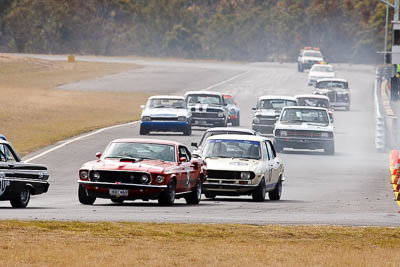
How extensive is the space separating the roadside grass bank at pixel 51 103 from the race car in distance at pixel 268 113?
24.3ft

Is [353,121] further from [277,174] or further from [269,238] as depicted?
[269,238]

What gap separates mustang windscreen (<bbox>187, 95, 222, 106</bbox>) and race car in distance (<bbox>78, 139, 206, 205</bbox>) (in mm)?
22518

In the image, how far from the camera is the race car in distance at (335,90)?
56781 mm

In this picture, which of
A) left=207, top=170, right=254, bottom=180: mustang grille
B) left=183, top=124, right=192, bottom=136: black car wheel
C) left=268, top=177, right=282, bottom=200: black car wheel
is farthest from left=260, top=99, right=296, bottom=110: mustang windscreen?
left=207, top=170, right=254, bottom=180: mustang grille

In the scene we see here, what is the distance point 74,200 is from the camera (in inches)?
792

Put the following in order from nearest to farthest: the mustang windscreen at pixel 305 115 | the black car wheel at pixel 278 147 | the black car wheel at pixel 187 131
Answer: the black car wheel at pixel 278 147
the mustang windscreen at pixel 305 115
the black car wheel at pixel 187 131

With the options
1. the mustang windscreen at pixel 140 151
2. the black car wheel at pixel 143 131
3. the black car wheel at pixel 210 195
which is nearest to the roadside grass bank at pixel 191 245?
the mustang windscreen at pixel 140 151

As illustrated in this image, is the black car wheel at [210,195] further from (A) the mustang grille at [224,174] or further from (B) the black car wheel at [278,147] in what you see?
(B) the black car wheel at [278,147]

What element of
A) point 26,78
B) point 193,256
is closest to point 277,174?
point 193,256

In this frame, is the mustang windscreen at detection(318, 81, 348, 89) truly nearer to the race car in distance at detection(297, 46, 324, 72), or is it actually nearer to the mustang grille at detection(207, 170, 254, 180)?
the race car in distance at detection(297, 46, 324, 72)

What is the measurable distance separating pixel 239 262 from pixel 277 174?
34.8 ft

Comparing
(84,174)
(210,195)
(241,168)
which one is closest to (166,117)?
(210,195)

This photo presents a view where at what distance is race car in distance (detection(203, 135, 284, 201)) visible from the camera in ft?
65.3

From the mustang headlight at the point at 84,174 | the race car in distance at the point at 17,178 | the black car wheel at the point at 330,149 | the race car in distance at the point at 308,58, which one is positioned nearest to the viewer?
the race car in distance at the point at 17,178
